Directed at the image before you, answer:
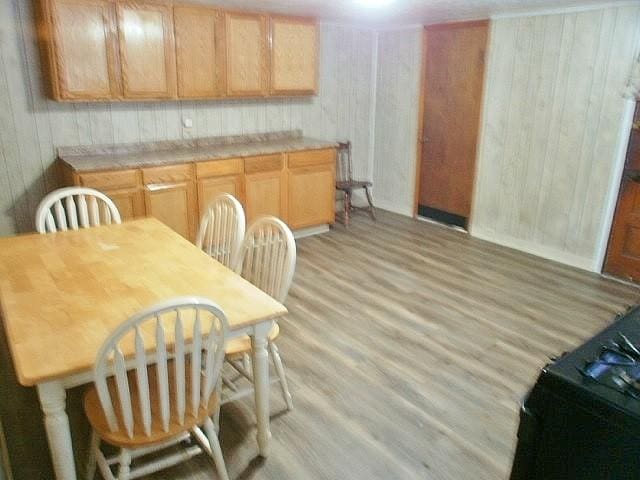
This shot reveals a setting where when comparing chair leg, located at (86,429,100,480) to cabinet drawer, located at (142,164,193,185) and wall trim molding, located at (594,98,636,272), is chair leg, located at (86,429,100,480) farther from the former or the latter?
wall trim molding, located at (594,98,636,272)

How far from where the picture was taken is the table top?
1515 mm

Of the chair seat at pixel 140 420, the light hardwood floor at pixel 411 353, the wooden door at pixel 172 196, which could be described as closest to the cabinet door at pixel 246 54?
the wooden door at pixel 172 196

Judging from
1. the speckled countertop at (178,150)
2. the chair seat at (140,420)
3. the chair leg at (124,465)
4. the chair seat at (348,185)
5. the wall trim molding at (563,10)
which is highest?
the wall trim molding at (563,10)

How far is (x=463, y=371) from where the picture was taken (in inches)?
106

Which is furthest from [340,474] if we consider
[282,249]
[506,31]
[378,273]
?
[506,31]

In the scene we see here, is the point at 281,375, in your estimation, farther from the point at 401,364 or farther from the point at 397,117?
the point at 397,117

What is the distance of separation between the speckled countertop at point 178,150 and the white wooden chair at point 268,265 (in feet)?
5.82

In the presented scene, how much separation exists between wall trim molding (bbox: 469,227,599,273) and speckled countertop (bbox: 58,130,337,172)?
5.75 ft

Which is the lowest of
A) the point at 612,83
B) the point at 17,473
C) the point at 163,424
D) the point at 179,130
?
the point at 17,473

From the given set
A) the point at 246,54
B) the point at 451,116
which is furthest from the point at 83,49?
the point at 451,116

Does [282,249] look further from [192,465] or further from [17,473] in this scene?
[17,473]

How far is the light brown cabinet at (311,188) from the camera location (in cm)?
463

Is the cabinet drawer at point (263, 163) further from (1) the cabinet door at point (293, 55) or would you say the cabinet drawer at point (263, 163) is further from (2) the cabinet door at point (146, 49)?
(2) the cabinet door at point (146, 49)

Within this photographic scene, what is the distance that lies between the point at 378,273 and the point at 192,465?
2.35 meters
